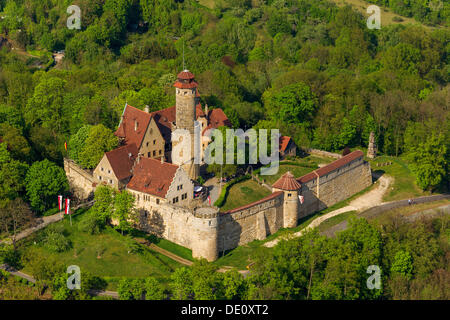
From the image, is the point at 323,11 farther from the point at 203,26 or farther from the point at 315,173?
the point at 315,173

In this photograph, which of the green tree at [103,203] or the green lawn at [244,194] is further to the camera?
the green lawn at [244,194]

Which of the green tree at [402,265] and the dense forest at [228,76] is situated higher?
the dense forest at [228,76]

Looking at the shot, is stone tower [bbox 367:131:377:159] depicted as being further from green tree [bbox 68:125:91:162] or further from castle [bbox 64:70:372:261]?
green tree [bbox 68:125:91:162]

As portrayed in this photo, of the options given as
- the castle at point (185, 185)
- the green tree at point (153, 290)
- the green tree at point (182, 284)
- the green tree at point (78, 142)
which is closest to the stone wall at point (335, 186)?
the castle at point (185, 185)

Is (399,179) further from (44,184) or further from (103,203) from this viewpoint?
(44,184)

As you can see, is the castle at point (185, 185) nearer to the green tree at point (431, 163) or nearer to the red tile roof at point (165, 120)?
the red tile roof at point (165, 120)

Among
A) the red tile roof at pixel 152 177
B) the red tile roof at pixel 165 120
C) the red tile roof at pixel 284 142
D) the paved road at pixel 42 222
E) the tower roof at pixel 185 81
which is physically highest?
the tower roof at pixel 185 81
